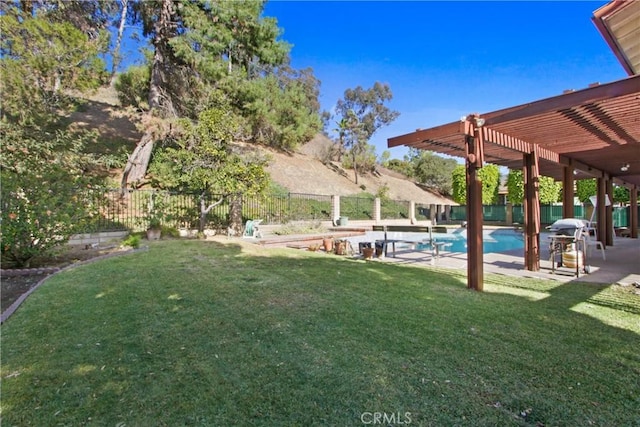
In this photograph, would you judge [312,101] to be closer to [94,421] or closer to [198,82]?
[198,82]

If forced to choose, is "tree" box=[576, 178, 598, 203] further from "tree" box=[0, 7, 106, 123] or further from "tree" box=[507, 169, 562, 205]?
"tree" box=[0, 7, 106, 123]

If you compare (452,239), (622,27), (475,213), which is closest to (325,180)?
(452,239)

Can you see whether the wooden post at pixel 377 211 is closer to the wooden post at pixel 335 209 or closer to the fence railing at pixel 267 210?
the fence railing at pixel 267 210

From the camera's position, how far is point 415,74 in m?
17.0

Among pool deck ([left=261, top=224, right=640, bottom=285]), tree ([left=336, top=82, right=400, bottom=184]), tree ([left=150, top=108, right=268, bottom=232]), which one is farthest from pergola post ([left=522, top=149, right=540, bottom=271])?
tree ([left=336, top=82, right=400, bottom=184])

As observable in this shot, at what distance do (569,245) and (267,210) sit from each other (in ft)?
37.0

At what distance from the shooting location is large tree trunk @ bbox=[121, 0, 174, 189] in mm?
14422

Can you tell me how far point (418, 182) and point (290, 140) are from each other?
18.7m

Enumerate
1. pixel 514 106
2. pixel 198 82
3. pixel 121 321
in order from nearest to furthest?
pixel 121 321 < pixel 514 106 < pixel 198 82

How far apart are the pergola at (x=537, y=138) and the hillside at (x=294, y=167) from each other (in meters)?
11.1

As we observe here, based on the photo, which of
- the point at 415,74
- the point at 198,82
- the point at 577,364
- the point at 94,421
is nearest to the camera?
the point at 94,421

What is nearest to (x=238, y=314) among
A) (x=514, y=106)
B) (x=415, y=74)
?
(x=514, y=106)

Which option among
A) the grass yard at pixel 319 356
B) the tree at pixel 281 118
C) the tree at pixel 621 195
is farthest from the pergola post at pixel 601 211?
the tree at pixel 281 118

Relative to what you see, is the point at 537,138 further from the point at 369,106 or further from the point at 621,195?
the point at 369,106
